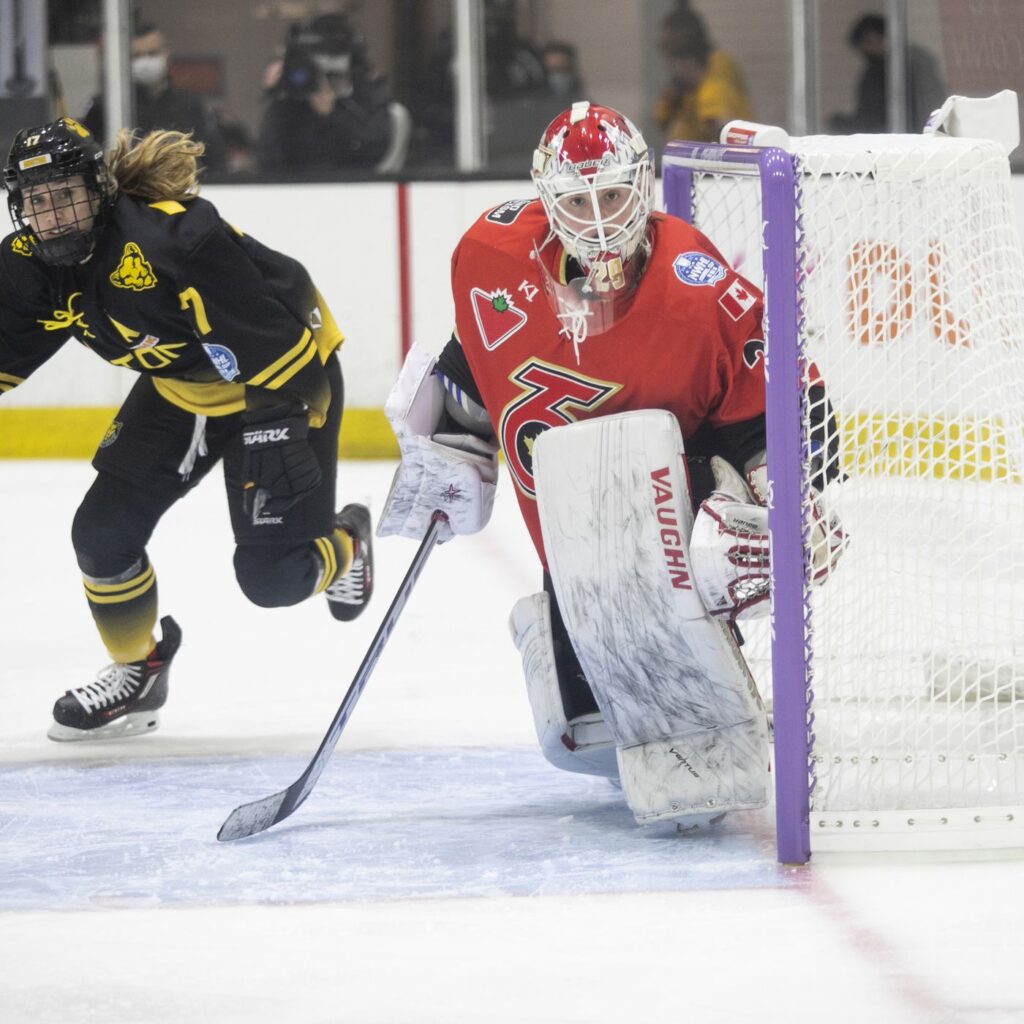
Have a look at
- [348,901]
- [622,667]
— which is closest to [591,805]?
[622,667]

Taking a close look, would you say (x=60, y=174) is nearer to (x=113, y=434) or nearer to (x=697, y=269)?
(x=113, y=434)

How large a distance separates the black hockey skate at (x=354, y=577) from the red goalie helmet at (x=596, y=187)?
103cm

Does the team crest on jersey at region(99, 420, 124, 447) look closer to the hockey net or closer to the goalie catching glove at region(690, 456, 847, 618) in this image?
the hockey net

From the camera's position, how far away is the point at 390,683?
322cm

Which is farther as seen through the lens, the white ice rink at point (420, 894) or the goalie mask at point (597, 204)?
the goalie mask at point (597, 204)

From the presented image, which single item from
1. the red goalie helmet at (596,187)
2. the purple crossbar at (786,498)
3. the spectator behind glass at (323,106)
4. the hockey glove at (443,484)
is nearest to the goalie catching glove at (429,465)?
the hockey glove at (443,484)

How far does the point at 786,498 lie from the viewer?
2.07 m

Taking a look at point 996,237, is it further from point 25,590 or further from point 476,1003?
point 25,590

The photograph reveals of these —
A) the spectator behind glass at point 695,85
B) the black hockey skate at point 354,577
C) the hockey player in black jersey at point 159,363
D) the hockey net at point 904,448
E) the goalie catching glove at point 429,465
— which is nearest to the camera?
the hockey net at point 904,448

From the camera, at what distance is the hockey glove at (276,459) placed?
2715 millimetres

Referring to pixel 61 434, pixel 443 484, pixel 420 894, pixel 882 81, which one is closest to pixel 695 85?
pixel 882 81

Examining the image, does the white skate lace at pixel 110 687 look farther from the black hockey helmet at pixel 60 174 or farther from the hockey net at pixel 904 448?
the hockey net at pixel 904 448

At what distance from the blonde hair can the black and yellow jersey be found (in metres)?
0.03

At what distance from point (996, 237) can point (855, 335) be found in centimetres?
25
